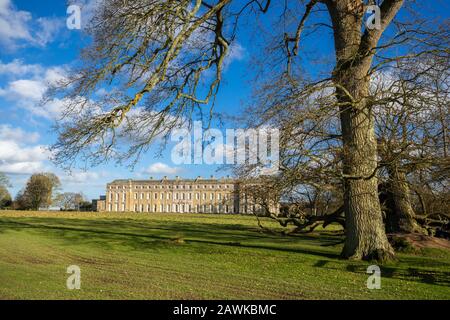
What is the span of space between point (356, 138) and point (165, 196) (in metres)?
111

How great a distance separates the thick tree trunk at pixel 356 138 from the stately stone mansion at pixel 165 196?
9274cm

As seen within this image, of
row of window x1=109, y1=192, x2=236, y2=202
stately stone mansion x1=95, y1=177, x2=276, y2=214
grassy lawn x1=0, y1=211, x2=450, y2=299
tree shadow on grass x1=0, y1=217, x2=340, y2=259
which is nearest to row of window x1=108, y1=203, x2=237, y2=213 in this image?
stately stone mansion x1=95, y1=177, x2=276, y2=214

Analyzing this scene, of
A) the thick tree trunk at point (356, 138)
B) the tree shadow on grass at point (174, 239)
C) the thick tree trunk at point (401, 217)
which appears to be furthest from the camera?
the thick tree trunk at point (401, 217)

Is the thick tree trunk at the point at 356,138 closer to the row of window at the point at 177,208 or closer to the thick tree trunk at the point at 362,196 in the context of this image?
the thick tree trunk at the point at 362,196

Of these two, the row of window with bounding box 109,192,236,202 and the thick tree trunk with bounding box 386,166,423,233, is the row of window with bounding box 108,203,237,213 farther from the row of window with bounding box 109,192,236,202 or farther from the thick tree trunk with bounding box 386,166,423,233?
the thick tree trunk with bounding box 386,166,423,233

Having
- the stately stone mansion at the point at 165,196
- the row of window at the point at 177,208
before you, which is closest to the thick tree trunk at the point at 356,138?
the stately stone mansion at the point at 165,196

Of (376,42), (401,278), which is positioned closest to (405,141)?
(376,42)

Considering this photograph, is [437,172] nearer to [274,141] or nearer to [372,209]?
[372,209]

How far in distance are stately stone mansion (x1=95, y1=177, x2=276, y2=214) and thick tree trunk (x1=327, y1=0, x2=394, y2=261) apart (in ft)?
304

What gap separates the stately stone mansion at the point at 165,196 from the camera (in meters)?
114

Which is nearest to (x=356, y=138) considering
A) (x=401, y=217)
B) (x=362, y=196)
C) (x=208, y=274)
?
(x=362, y=196)

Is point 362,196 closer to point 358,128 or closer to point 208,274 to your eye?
point 358,128

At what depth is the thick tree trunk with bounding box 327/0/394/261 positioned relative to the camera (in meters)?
12.3
